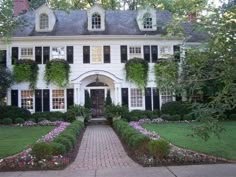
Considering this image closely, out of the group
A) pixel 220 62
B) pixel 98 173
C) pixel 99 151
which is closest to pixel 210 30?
pixel 220 62

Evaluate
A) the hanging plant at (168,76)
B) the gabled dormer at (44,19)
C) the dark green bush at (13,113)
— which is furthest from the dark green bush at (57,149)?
the gabled dormer at (44,19)

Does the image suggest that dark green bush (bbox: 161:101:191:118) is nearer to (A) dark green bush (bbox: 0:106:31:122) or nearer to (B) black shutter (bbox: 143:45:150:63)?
(B) black shutter (bbox: 143:45:150:63)

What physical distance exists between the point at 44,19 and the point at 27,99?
5.91m

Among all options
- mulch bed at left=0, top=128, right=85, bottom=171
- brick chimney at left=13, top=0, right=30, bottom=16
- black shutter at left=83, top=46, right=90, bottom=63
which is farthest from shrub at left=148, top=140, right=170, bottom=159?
brick chimney at left=13, top=0, right=30, bottom=16

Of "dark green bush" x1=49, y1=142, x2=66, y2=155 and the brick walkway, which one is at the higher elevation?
"dark green bush" x1=49, y1=142, x2=66, y2=155

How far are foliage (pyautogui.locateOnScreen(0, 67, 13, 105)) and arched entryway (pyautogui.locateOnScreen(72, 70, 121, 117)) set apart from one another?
426cm

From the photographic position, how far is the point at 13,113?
24656 millimetres

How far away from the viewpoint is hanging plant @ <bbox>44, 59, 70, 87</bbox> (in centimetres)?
2602

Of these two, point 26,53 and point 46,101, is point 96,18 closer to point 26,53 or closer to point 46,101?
point 26,53

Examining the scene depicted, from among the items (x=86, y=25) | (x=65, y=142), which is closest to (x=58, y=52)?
(x=86, y=25)

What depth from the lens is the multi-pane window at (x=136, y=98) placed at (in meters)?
26.7

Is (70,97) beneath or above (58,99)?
above

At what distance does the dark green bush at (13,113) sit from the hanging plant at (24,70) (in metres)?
2.17

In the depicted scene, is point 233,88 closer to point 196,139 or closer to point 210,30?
point 210,30
